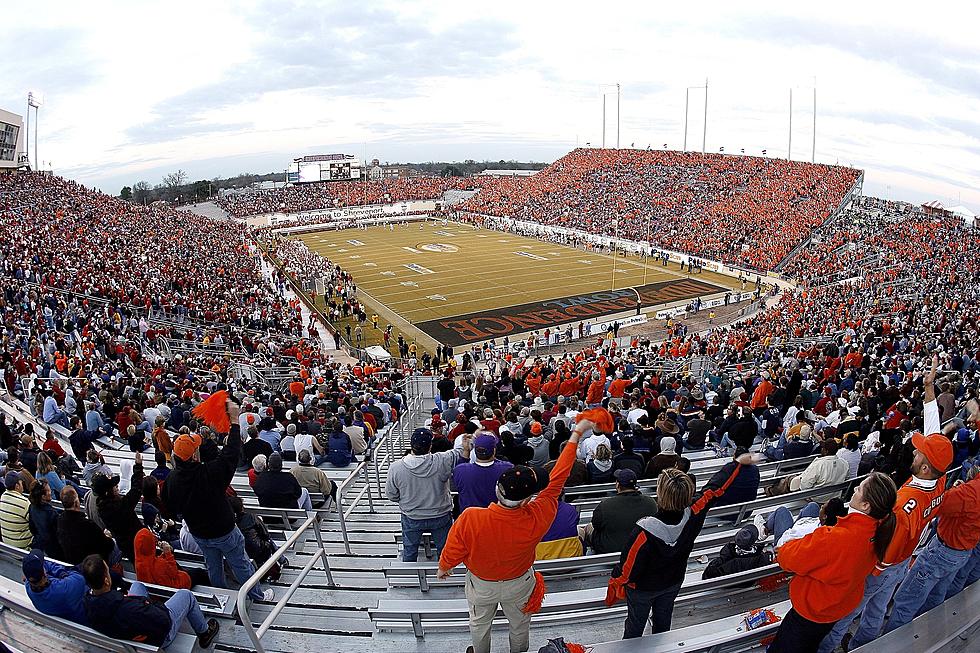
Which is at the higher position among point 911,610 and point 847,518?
point 847,518

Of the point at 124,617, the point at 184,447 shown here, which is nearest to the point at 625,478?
the point at 184,447

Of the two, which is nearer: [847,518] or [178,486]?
[847,518]

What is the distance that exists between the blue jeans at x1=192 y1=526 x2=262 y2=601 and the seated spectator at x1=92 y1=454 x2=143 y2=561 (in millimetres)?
602

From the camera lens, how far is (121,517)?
474cm

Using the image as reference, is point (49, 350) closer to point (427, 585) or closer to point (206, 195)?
point (427, 585)

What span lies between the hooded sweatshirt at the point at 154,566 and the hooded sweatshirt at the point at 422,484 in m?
1.56

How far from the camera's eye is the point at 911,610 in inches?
148

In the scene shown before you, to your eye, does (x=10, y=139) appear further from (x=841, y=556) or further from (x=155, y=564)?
(x=841, y=556)

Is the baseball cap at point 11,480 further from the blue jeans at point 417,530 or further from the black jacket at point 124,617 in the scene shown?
the blue jeans at point 417,530

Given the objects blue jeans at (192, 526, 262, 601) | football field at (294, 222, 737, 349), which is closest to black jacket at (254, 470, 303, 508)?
blue jeans at (192, 526, 262, 601)

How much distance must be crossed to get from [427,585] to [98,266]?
25.8 meters

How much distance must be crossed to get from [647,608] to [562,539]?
1102 mm

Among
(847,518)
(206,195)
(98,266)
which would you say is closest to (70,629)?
(847,518)

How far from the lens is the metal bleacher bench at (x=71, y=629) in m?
3.61
